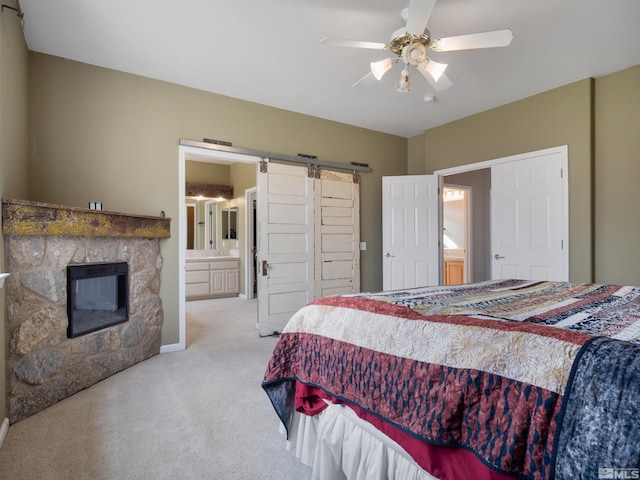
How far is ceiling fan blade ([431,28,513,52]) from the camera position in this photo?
2.12m

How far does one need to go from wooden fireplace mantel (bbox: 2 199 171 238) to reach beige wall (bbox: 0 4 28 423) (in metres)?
0.10

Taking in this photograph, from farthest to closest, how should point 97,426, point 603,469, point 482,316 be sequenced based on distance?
point 97,426 → point 482,316 → point 603,469

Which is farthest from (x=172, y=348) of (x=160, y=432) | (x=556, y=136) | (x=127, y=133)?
(x=556, y=136)

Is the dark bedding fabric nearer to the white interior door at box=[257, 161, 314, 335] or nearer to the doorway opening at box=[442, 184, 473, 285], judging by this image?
the white interior door at box=[257, 161, 314, 335]

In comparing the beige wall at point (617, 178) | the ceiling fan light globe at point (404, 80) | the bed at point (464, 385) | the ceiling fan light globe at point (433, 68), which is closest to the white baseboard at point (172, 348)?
the bed at point (464, 385)

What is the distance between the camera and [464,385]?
1025 mm

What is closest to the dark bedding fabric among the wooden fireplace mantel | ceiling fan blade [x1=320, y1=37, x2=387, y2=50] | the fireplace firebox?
ceiling fan blade [x1=320, y1=37, x2=387, y2=50]

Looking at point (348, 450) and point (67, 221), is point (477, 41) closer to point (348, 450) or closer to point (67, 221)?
point (348, 450)

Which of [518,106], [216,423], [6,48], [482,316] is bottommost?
[216,423]

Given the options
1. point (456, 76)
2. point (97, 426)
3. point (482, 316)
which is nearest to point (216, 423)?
point (97, 426)

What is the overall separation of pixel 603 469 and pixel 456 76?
138 inches

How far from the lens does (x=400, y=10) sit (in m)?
2.42

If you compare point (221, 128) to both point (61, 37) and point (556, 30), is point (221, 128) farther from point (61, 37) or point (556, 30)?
point (556, 30)
